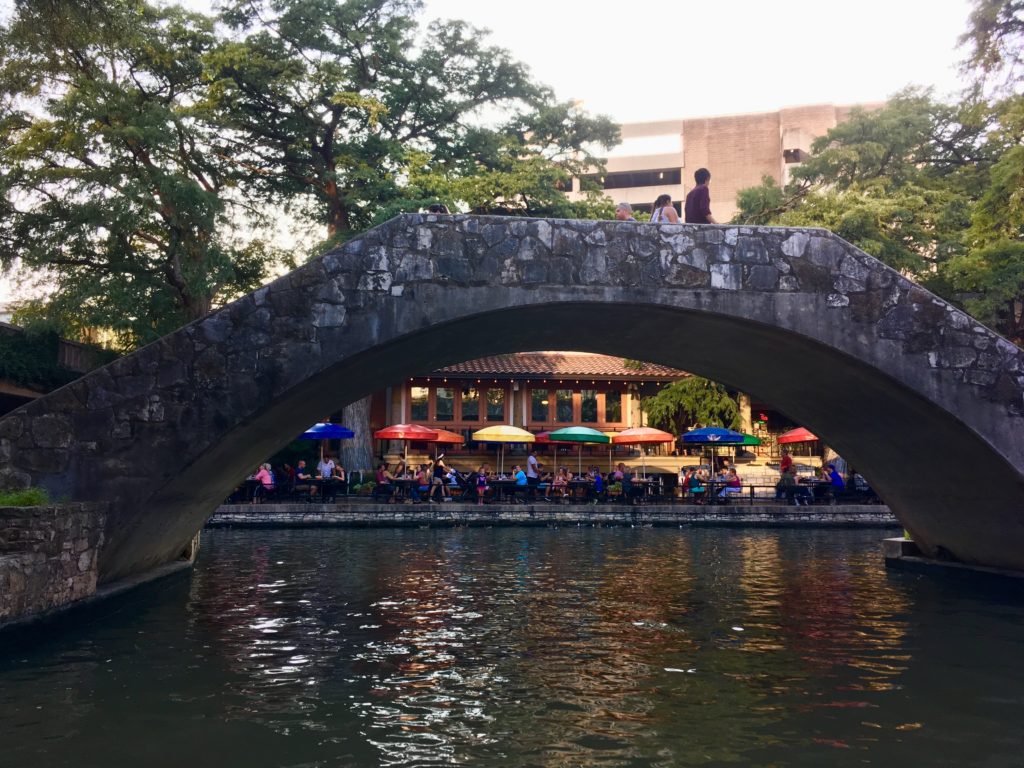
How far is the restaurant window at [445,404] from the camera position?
38.5m

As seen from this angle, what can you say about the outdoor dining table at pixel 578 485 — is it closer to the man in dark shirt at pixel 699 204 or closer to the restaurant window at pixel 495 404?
the restaurant window at pixel 495 404

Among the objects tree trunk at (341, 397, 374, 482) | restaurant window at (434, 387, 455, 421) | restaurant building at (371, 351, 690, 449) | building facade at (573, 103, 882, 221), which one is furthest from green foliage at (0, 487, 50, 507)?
building facade at (573, 103, 882, 221)

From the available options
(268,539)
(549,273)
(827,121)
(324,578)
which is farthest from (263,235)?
(827,121)

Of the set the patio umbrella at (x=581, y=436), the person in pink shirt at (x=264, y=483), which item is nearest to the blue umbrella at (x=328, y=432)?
the person in pink shirt at (x=264, y=483)

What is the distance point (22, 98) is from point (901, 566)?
71.0 ft

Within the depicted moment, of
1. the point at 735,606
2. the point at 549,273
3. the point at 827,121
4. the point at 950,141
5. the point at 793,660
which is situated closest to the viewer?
the point at 793,660

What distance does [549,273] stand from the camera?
957 cm

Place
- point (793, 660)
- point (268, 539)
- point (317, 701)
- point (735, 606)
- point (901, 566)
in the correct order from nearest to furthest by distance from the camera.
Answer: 1. point (317, 701)
2. point (793, 660)
3. point (735, 606)
4. point (901, 566)
5. point (268, 539)

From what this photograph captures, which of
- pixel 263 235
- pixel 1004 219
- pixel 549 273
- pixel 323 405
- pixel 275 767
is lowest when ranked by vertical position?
pixel 275 767

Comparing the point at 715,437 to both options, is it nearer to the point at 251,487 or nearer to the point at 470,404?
the point at 470,404

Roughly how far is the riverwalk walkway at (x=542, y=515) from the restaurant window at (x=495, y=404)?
520 inches

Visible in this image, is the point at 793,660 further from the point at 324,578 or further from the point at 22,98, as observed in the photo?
the point at 22,98

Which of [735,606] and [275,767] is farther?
[735,606]

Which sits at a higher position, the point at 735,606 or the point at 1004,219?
the point at 1004,219
